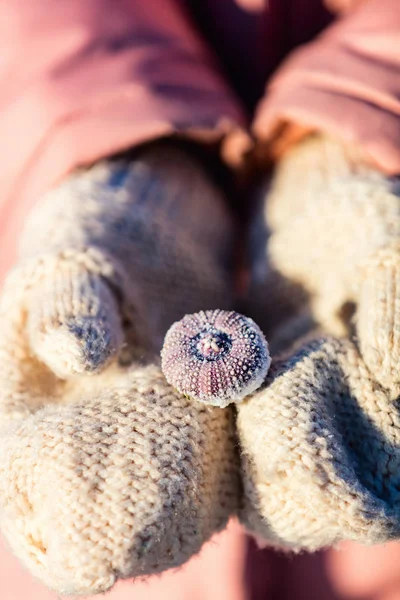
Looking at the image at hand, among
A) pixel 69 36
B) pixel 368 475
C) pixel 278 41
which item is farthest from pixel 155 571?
pixel 278 41

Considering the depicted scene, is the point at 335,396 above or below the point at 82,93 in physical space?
below

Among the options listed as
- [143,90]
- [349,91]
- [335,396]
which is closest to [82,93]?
[143,90]

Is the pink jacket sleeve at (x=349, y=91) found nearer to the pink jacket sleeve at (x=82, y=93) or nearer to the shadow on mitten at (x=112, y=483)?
the pink jacket sleeve at (x=82, y=93)

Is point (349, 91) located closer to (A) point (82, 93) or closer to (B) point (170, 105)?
(B) point (170, 105)

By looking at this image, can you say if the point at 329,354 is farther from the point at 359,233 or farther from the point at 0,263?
the point at 0,263

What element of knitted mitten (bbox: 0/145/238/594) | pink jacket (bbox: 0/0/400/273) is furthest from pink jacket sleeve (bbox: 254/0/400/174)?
knitted mitten (bbox: 0/145/238/594)

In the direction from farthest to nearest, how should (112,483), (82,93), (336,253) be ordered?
1. (82,93)
2. (336,253)
3. (112,483)
